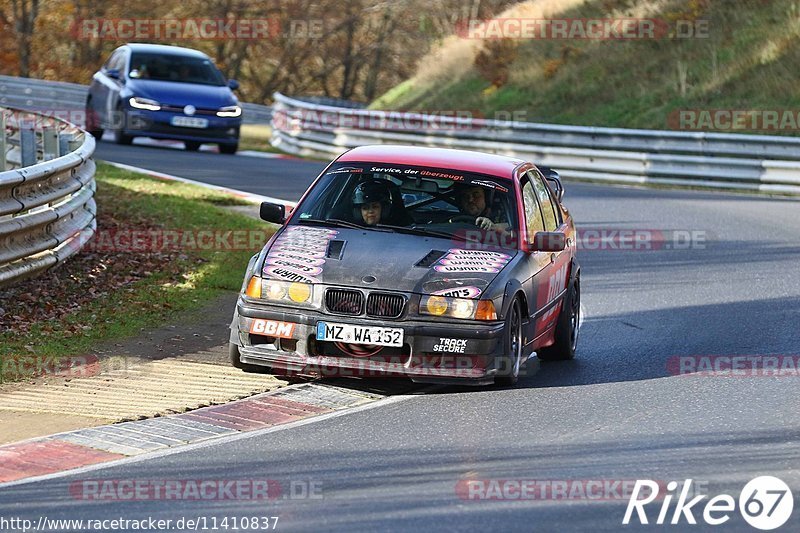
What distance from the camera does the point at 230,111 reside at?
26.5m

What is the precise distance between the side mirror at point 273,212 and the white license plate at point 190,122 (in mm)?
16098

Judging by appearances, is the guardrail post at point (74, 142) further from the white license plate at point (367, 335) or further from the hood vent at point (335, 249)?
the white license plate at point (367, 335)

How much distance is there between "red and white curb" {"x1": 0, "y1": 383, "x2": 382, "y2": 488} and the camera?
24.0 ft

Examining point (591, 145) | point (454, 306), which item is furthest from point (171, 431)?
point (591, 145)

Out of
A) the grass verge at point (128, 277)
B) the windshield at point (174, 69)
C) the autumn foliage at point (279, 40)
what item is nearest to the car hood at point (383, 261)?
the grass verge at point (128, 277)

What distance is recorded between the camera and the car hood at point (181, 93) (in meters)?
25.9

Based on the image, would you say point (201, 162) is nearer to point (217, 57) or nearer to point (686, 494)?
point (686, 494)

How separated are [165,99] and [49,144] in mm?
9844

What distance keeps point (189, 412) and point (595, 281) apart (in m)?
6.79

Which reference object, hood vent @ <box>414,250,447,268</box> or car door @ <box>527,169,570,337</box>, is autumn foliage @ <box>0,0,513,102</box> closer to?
car door @ <box>527,169,570,337</box>

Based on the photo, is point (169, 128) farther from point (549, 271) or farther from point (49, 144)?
point (549, 271)

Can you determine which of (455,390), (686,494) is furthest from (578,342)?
(686,494)

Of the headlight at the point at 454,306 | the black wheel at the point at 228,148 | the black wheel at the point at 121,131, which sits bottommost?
the black wheel at the point at 228,148

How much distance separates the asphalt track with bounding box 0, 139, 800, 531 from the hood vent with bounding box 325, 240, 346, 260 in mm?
1010
